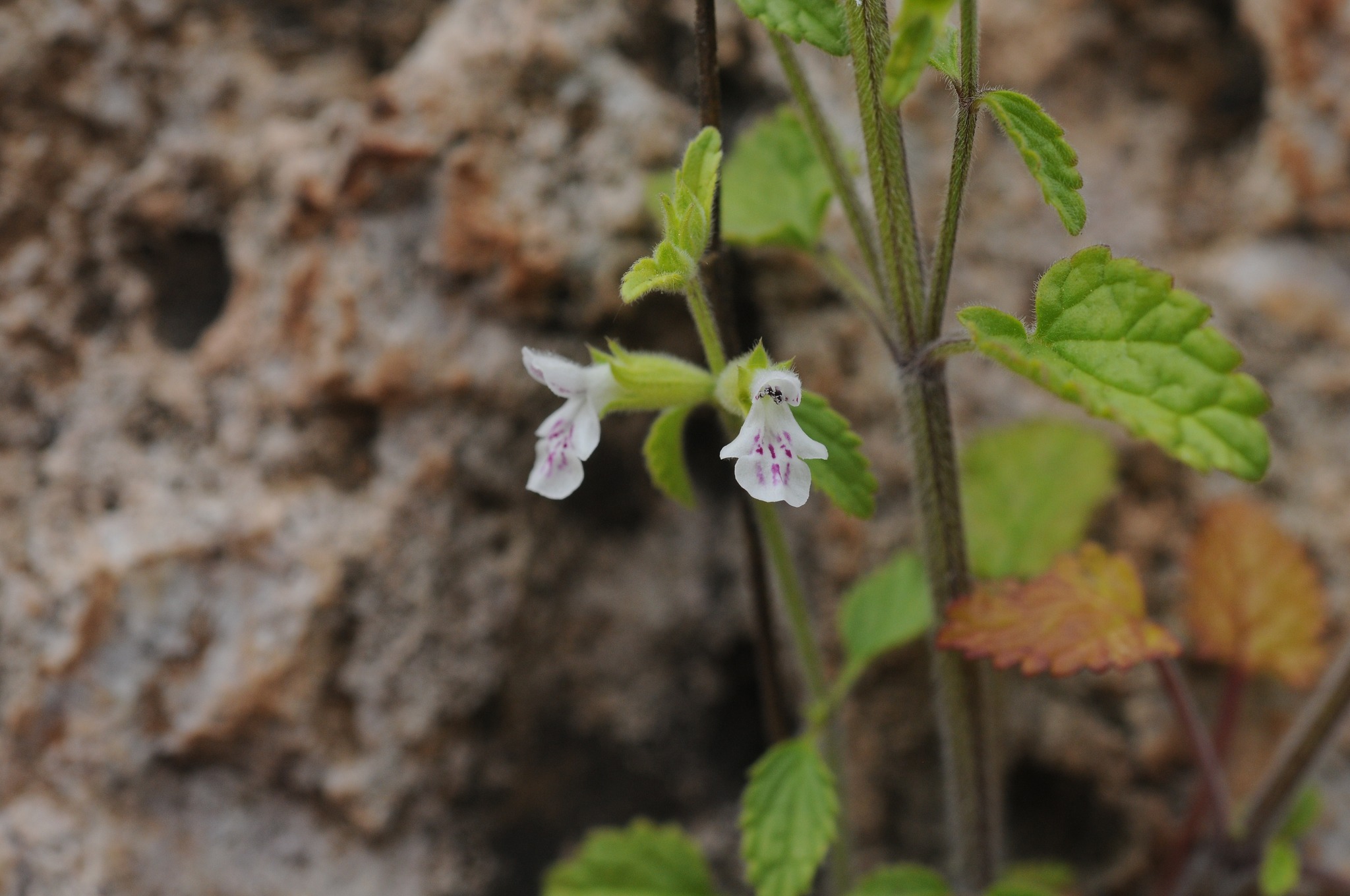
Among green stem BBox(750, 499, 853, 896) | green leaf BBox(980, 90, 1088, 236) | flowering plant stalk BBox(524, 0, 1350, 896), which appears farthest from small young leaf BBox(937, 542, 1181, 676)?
green leaf BBox(980, 90, 1088, 236)

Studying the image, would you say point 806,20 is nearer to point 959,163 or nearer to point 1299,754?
point 959,163

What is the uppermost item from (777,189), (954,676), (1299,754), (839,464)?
(777,189)

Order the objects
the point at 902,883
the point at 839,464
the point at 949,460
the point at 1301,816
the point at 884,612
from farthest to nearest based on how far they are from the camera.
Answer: the point at 1301,816, the point at 884,612, the point at 902,883, the point at 949,460, the point at 839,464

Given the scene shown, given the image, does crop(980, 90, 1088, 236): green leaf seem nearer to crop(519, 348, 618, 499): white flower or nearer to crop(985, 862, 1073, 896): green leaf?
crop(519, 348, 618, 499): white flower

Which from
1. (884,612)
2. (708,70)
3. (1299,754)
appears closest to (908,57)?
(708,70)

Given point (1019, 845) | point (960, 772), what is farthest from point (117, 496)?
point (1019, 845)

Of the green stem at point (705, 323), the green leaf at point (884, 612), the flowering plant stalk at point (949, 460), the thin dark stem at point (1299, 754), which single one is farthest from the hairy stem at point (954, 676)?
the thin dark stem at point (1299, 754)
